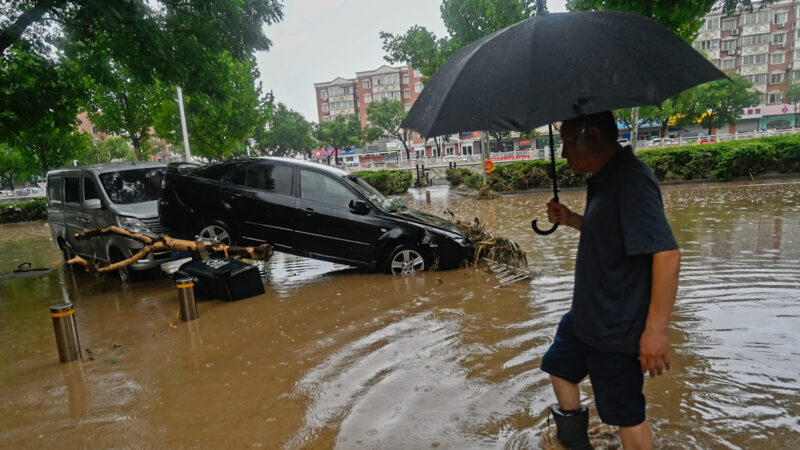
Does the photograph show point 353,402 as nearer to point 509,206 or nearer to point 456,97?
point 456,97

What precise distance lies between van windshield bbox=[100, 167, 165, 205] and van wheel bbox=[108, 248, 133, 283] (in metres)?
0.88

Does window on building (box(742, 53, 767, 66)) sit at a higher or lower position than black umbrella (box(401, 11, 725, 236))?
higher

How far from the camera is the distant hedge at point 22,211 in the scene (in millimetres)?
23875

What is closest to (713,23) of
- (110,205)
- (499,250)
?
(499,250)

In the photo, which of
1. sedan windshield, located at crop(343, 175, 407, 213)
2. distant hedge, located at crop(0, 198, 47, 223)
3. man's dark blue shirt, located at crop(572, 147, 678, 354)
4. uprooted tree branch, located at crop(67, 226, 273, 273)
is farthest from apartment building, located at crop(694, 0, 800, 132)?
distant hedge, located at crop(0, 198, 47, 223)

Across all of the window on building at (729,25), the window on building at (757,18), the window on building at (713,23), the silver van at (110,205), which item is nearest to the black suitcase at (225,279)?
the silver van at (110,205)

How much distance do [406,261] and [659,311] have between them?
17.3 ft

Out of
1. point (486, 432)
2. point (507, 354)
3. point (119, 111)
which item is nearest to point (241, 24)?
point (507, 354)

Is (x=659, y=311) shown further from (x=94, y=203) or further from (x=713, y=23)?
(x=713, y=23)

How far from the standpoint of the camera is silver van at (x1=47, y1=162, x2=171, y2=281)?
749cm

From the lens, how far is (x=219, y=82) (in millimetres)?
10961

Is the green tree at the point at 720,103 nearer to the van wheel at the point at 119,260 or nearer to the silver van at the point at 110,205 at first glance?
the silver van at the point at 110,205

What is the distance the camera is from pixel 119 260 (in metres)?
7.65

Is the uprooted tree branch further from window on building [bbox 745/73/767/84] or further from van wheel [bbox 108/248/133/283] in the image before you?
window on building [bbox 745/73/767/84]
